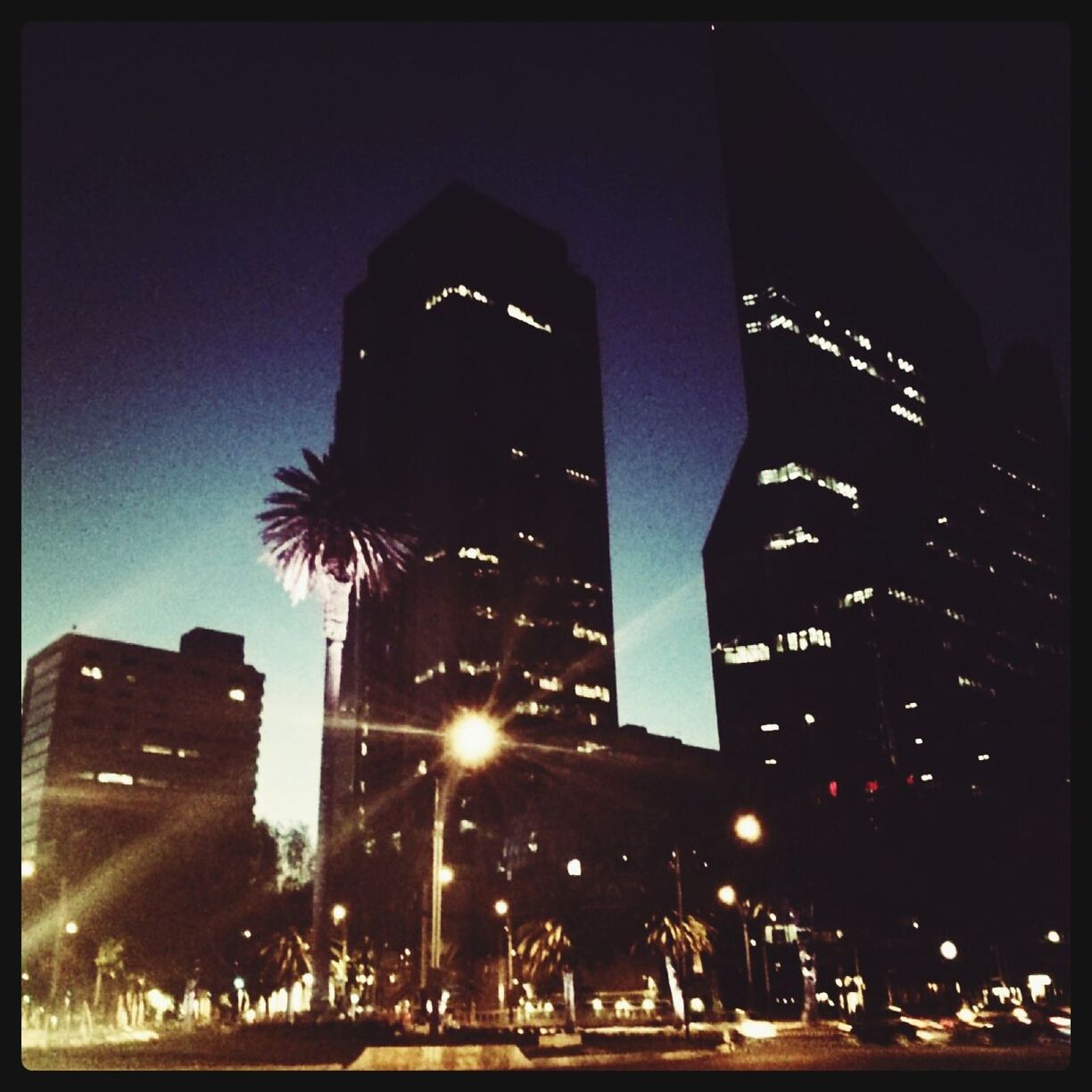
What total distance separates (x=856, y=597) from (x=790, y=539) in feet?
64.4

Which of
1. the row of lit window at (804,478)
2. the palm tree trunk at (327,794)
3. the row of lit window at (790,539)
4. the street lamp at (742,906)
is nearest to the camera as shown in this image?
the street lamp at (742,906)

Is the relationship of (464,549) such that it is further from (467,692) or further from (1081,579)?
(1081,579)

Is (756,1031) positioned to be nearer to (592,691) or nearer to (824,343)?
(824,343)

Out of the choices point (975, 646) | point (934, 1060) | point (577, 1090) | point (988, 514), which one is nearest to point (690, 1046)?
point (934, 1060)

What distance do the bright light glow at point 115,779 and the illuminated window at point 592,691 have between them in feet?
296

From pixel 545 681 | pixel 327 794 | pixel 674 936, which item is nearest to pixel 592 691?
pixel 545 681

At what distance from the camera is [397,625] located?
18400 cm

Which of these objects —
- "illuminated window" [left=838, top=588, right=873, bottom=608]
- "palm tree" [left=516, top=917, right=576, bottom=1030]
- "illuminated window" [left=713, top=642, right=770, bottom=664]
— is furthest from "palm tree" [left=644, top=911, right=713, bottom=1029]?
"illuminated window" [left=713, top=642, right=770, bottom=664]

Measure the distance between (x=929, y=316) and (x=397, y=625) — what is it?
5035 inches

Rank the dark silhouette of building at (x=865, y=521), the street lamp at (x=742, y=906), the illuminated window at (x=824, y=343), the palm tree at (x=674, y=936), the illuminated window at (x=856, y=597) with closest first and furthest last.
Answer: the street lamp at (x=742, y=906), the palm tree at (x=674, y=936), the dark silhouette of building at (x=865, y=521), the illuminated window at (x=856, y=597), the illuminated window at (x=824, y=343)

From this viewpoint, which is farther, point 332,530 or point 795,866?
point 795,866

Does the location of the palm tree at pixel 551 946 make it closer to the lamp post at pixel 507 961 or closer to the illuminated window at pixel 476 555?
the lamp post at pixel 507 961

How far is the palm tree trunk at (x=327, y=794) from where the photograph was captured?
49562 millimetres

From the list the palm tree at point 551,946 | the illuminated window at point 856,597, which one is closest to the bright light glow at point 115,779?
the illuminated window at point 856,597
